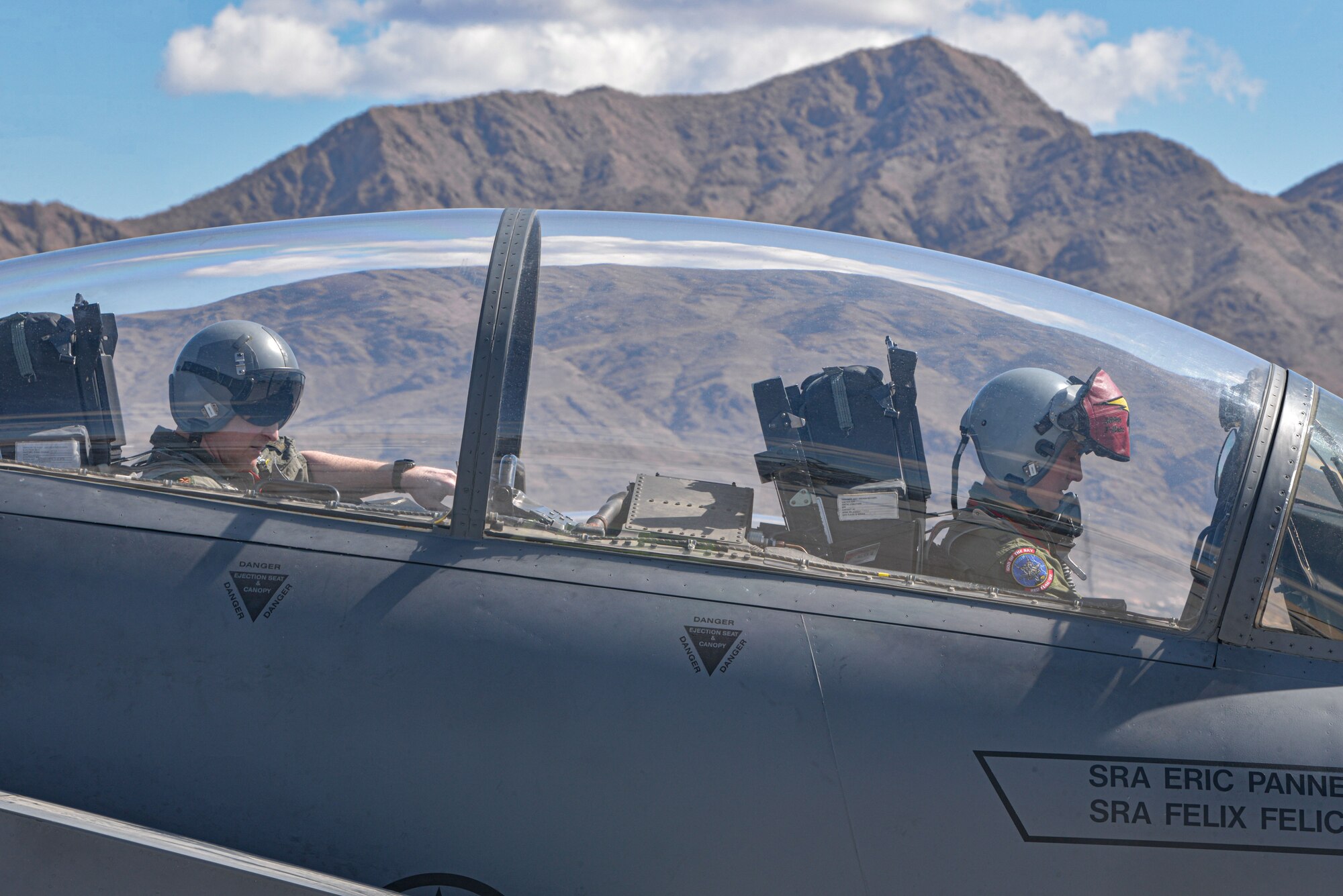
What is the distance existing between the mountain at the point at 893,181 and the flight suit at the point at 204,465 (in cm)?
4328

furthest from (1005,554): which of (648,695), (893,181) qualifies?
(893,181)

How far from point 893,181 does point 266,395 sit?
70744 mm

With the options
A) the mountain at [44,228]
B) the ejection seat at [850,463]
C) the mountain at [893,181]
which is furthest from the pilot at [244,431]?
the mountain at [44,228]

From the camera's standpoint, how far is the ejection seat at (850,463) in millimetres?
2781

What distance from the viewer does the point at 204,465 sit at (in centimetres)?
293

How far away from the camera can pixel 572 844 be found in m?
2.39

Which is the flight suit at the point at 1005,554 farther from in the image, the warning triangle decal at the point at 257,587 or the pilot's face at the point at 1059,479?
the warning triangle decal at the point at 257,587

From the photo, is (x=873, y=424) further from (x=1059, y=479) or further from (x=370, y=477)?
(x=370, y=477)

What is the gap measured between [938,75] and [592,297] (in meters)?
102

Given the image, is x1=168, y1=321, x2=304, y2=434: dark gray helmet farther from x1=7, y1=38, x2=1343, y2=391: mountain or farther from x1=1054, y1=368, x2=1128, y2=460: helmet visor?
x1=7, y1=38, x2=1343, y2=391: mountain

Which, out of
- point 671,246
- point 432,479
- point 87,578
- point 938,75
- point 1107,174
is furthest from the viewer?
point 938,75

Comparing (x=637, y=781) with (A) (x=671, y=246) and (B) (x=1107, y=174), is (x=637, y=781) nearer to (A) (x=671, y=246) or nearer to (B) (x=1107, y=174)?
(A) (x=671, y=246)

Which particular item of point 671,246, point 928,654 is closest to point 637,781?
point 928,654

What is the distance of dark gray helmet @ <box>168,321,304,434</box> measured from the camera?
3062 mm
